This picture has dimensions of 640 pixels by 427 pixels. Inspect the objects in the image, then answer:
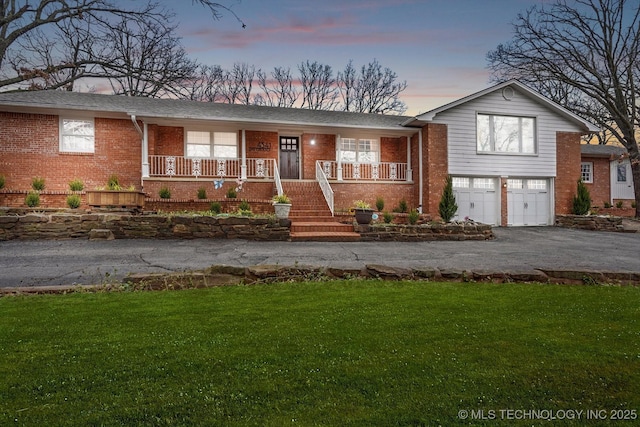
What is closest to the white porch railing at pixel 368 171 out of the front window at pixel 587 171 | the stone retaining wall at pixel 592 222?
the stone retaining wall at pixel 592 222

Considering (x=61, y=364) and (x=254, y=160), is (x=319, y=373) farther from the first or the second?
(x=254, y=160)

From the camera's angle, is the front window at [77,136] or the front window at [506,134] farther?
the front window at [506,134]

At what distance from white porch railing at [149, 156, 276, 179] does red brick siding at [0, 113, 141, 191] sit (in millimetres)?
1057

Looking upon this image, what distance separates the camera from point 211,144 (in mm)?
16203

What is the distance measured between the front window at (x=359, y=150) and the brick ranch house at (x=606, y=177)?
46.7 ft

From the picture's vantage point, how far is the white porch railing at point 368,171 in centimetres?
1630

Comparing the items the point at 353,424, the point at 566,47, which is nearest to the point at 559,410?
the point at 353,424

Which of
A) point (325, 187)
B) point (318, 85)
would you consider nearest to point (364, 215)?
point (325, 187)

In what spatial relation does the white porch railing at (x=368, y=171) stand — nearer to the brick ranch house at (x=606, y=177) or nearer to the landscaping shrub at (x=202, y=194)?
the landscaping shrub at (x=202, y=194)

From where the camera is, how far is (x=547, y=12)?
65.4 feet

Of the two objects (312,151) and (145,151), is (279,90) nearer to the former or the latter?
(312,151)

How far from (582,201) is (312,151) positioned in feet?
41.5

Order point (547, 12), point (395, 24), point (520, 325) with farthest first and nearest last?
point (547, 12), point (395, 24), point (520, 325)

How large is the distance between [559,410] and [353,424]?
1.18 meters
